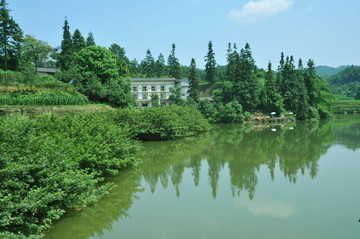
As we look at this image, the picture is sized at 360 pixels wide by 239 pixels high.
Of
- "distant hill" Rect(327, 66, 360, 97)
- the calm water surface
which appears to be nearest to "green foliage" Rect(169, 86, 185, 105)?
the calm water surface

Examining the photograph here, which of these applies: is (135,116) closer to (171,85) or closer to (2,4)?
(2,4)

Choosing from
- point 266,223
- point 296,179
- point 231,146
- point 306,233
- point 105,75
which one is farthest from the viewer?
point 105,75

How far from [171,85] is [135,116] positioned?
1247 inches

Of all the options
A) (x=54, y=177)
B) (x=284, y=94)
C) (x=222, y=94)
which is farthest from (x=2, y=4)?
(x=284, y=94)

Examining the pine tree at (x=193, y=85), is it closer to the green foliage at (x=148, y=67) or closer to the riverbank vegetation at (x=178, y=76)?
the riverbank vegetation at (x=178, y=76)

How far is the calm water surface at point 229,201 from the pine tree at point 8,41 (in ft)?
95.1

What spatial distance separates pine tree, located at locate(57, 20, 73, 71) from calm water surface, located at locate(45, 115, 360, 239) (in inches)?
1107

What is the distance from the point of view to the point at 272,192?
8.75 meters

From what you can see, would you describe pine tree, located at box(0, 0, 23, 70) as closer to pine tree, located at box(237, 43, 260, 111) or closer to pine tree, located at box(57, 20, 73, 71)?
pine tree, located at box(57, 20, 73, 71)

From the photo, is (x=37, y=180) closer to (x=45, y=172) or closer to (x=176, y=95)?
(x=45, y=172)

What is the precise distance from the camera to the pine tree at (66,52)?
120 ft

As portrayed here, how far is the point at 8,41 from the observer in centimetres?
3294

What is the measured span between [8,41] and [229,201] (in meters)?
35.7

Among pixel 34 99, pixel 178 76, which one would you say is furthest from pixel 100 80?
pixel 178 76
